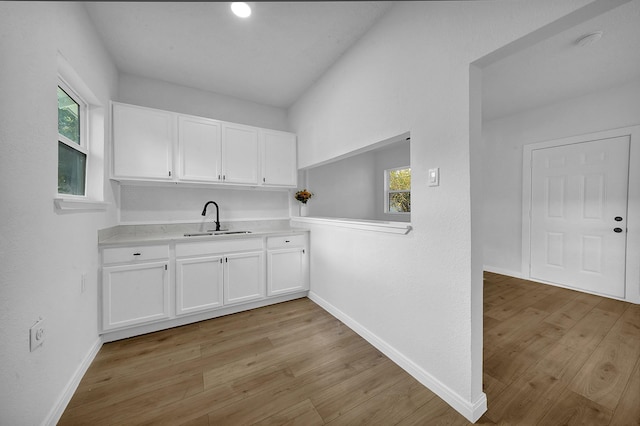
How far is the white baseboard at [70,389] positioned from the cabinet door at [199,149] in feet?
5.27

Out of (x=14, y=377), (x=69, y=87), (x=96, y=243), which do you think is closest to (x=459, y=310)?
(x=14, y=377)

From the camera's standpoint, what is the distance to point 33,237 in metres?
1.13

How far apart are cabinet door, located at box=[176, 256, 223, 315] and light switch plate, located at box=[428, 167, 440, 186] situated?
204cm

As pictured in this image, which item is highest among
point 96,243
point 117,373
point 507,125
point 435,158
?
point 507,125

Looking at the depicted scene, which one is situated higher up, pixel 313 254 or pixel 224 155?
pixel 224 155

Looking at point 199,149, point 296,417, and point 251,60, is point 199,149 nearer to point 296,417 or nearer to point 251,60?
point 251,60

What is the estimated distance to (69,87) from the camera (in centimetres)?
166

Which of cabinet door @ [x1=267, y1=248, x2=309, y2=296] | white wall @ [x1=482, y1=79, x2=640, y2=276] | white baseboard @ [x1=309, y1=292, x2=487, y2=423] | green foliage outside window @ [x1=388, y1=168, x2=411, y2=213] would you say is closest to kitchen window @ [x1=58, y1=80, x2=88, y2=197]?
cabinet door @ [x1=267, y1=248, x2=309, y2=296]

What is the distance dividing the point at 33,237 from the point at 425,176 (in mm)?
2057

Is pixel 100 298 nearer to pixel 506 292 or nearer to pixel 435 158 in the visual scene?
pixel 435 158

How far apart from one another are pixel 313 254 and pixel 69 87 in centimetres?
245

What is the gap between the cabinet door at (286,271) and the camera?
2750 mm

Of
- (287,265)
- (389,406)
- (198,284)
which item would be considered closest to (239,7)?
(389,406)

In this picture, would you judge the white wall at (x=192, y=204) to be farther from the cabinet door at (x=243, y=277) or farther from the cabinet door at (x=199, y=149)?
the cabinet door at (x=243, y=277)
